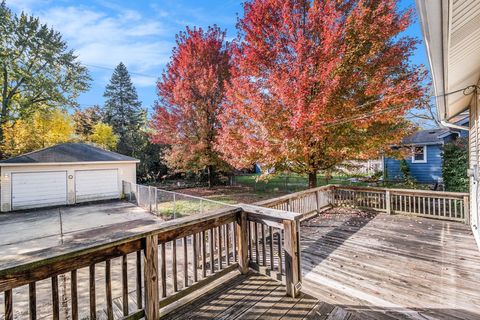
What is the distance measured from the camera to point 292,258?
2.73 metres

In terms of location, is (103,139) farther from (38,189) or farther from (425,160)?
(425,160)

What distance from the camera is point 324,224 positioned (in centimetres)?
593

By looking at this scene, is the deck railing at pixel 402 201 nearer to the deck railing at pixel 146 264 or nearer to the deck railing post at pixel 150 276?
the deck railing at pixel 146 264

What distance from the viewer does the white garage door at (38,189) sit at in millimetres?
10719

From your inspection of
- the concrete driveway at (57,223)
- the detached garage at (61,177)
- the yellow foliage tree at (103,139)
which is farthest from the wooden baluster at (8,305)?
the yellow foliage tree at (103,139)

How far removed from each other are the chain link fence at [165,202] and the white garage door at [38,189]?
306cm

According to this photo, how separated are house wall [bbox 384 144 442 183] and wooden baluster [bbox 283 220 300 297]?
14246 millimetres

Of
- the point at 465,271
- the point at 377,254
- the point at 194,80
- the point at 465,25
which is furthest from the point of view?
the point at 194,80

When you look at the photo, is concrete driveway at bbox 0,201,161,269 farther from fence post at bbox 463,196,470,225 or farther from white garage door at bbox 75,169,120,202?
fence post at bbox 463,196,470,225

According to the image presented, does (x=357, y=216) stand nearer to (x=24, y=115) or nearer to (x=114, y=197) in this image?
(x=114, y=197)

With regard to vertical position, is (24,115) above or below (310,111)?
above

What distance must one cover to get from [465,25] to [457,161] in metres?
10.1

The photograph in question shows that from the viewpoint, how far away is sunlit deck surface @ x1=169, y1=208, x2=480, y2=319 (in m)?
2.50

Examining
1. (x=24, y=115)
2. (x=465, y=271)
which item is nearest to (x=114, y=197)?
(x=24, y=115)
